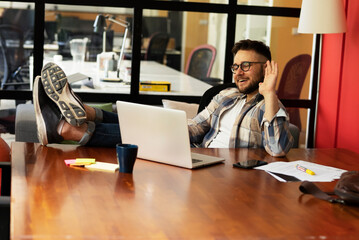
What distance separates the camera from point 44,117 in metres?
3.07

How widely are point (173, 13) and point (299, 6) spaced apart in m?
1.07

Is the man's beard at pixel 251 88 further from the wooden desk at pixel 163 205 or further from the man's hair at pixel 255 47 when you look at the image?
the wooden desk at pixel 163 205

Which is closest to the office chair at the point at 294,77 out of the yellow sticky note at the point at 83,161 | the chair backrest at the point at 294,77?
the chair backrest at the point at 294,77

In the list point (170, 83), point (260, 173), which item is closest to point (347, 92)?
point (170, 83)

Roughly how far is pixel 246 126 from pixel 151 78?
71.7 inches

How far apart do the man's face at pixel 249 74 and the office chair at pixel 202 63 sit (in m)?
1.64

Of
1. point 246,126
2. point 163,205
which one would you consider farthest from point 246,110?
point 163,205

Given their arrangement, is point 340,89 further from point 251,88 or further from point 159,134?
point 159,134

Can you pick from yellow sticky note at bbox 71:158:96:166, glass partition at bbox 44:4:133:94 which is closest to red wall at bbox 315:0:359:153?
glass partition at bbox 44:4:133:94

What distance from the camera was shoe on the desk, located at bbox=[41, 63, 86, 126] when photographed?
121 inches

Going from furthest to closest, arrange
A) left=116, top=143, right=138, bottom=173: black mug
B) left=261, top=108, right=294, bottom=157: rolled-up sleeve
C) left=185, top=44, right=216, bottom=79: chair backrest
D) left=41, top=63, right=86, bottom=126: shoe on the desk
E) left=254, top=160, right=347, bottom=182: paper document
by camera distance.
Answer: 1. left=185, top=44, right=216, bottom=79: chair backrest
2. left=41, top=63, right=86, bottom=126: shoe on the desk
3. left=261, top=108, right=294, bottom=157: rolled-up sleeve
4. left=254, top=160, right=347, bottom=182: paper document
5. left=116, top=143, right=138, bottom=173: black mug

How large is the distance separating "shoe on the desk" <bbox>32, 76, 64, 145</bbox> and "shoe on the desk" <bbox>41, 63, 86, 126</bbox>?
0.13 feet

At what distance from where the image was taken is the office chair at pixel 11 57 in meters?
4.85

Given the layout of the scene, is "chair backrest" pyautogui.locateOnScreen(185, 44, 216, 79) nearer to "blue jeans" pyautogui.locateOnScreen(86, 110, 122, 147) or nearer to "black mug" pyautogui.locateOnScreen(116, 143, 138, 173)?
"blue jeans" pyautogui.locateOnScreen(86, 110, 122, 147)
